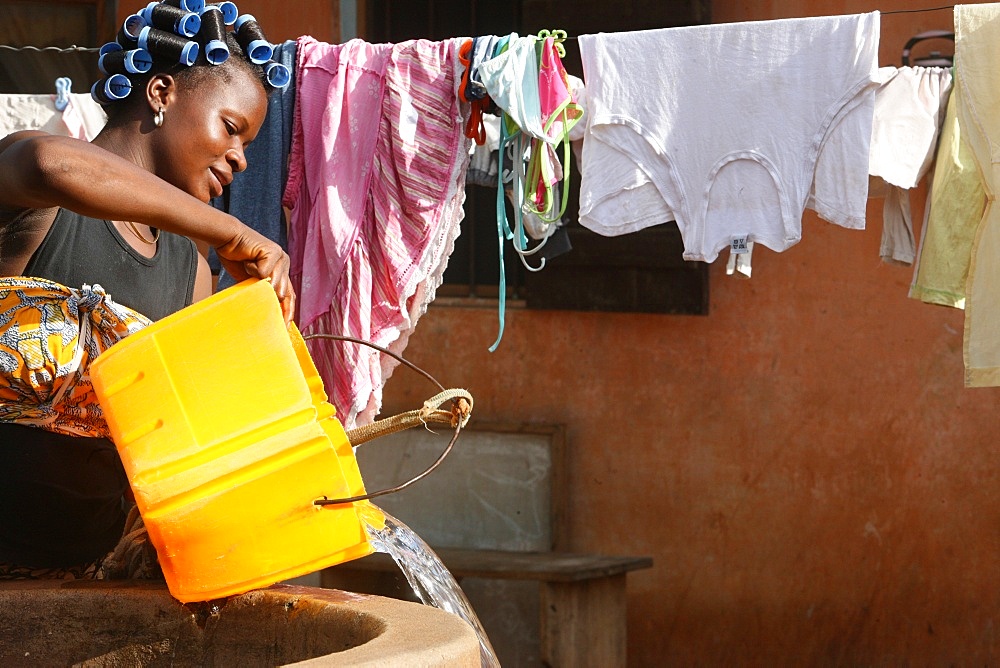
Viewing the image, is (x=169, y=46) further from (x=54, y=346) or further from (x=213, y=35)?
(x=54, y=346)

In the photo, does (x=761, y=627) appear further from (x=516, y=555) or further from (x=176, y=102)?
(x=176, y=102)

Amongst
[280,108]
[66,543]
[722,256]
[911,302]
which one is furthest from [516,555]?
[66,543]

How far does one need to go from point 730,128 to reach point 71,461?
72.0 inches

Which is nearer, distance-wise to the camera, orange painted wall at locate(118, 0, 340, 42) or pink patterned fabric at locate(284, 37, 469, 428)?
pink patterned fabric at locate(284, 37, 469, 428)

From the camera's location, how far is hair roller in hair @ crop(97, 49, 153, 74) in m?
1.97

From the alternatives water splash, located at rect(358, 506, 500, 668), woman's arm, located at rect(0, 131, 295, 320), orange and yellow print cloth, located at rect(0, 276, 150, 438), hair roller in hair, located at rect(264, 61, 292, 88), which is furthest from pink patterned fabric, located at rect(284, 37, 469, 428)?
woman's arm, located at rect(0, 131, 295, 320)

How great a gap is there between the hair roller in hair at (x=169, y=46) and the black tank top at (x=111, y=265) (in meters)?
Answer: 0.28

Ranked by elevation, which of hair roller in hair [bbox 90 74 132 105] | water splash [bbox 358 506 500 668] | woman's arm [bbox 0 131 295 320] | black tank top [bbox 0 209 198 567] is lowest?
water splash [bbox 358 506 500 668]

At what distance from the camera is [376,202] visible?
3207 millimetres

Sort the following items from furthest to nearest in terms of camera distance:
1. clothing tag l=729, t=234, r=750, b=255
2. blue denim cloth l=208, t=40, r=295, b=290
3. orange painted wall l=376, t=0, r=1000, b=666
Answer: orange painted wall l=376, t=0, r=1000, b=666, blue denim cloth l=208, t=40, r=295, b=290, clothing tag l=729, t=234, r=750, b=255

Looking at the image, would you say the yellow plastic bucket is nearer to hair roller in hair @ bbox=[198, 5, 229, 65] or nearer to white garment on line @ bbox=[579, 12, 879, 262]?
hair roller in hair @ bbox=[198, 5, 229, 65]

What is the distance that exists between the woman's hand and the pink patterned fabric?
4.54 ft

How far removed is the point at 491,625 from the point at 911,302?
207cm

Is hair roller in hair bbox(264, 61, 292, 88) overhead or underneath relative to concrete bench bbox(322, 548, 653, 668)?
overhead
